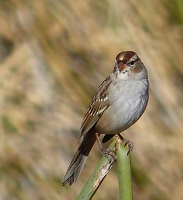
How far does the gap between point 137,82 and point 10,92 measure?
1.46m

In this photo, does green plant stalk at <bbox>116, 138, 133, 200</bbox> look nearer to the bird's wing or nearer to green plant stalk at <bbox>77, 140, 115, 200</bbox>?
green plant stalk at <bbox>77, 140, 115, 200</bbox>

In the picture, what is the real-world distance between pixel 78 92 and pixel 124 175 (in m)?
2.12

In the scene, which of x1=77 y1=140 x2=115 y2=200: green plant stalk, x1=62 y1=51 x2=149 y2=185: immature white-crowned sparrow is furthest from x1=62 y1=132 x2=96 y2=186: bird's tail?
x1=77 y1=140 x2=115 y2=200: green plant stalk

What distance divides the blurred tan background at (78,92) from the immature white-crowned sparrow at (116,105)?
40.2 inches

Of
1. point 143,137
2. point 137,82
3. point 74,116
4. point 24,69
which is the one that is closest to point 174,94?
point 143,137

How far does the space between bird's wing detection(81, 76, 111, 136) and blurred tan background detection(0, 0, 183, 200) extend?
0.99 metres

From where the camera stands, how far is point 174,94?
12.4ft

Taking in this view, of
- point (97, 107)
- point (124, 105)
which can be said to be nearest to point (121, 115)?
point (124, 105)

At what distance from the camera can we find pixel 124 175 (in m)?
1.66

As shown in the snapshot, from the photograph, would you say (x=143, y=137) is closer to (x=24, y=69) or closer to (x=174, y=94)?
(x=174, y=94)

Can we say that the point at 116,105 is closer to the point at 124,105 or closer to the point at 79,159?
the point at 124,105

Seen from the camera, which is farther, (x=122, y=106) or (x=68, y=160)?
(x=68, y=160)

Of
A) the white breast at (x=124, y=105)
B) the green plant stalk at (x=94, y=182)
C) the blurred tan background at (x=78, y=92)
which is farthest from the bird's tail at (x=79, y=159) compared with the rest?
the blurred tan background at (x=78, y=92)

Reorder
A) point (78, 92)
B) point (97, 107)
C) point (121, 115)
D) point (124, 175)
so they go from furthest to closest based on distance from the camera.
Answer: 1. point (78, 92)
2. point (97, 107)
3. point (121, 115)
4. point (124, 175)
